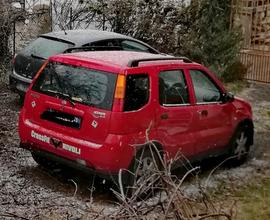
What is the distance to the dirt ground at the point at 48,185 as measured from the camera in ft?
21.4

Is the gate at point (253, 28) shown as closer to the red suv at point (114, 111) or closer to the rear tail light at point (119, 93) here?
the red suv at point (114, 111)

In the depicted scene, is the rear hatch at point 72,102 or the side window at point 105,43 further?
the side window at point 105,43

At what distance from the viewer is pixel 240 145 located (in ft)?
30.1

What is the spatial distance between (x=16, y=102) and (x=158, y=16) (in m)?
6.71

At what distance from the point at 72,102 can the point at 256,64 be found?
31.2 feet

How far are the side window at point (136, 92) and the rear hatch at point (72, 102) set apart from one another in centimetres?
20

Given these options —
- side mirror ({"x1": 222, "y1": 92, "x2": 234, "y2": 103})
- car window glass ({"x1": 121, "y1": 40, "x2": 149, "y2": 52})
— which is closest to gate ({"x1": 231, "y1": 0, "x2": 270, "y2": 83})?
car window glass ({"x1": 121, "y1": 40, "x2": 149, "y2": 52})

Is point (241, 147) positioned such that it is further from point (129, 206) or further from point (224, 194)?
point (129, 206)

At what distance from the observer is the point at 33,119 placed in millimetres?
7578

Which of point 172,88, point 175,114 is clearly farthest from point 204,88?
point 175,114

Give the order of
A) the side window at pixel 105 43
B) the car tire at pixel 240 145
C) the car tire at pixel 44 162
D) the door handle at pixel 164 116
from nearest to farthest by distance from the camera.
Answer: the door handle at pixel 164 116
the car tire at pixel 44 162
the car tire at pixel 240 145
the side window at pixel 105 43

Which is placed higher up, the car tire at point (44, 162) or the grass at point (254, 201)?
the car tire at point (44, 162)

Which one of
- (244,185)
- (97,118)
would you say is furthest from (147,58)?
(244,185)

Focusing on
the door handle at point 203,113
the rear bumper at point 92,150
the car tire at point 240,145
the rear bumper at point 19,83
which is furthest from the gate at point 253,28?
the rear bumper at point 92,150
